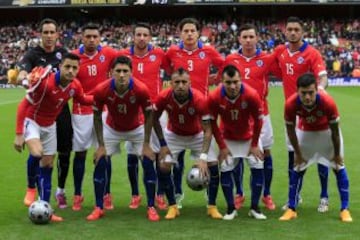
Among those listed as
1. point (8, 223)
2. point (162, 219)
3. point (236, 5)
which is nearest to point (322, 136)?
point (162, 219)

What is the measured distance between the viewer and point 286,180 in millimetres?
9477

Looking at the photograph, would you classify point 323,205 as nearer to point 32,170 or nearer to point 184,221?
point 184,221

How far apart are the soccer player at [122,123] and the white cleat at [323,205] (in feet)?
6.40

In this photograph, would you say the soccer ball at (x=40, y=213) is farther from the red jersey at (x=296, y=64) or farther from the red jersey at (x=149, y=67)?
the red jersey at (x=296, y=64)

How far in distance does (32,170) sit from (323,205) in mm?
3542

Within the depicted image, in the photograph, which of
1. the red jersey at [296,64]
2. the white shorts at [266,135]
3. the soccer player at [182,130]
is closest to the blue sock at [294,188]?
the white shorts at [266,135]

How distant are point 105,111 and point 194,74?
4.03 feet

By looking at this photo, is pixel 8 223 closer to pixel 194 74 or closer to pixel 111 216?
pixel 111 216

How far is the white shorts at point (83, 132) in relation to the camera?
25.7 feet

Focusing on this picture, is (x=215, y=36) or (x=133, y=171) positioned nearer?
(x=133, y=171)

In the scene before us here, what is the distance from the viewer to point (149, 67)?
8.06m

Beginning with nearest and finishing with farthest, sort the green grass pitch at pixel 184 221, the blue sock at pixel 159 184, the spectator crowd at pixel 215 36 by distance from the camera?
the green grass pitch at pixel 184 221 → the blue sock at pixel 159 184 → the spectator crowd at pixel 215 36

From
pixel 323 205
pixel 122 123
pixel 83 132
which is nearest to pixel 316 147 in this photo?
pixel 323 205

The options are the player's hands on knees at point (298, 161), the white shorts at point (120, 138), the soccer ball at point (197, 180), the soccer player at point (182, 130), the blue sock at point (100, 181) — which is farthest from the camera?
the white shorts at point (120, 138)
